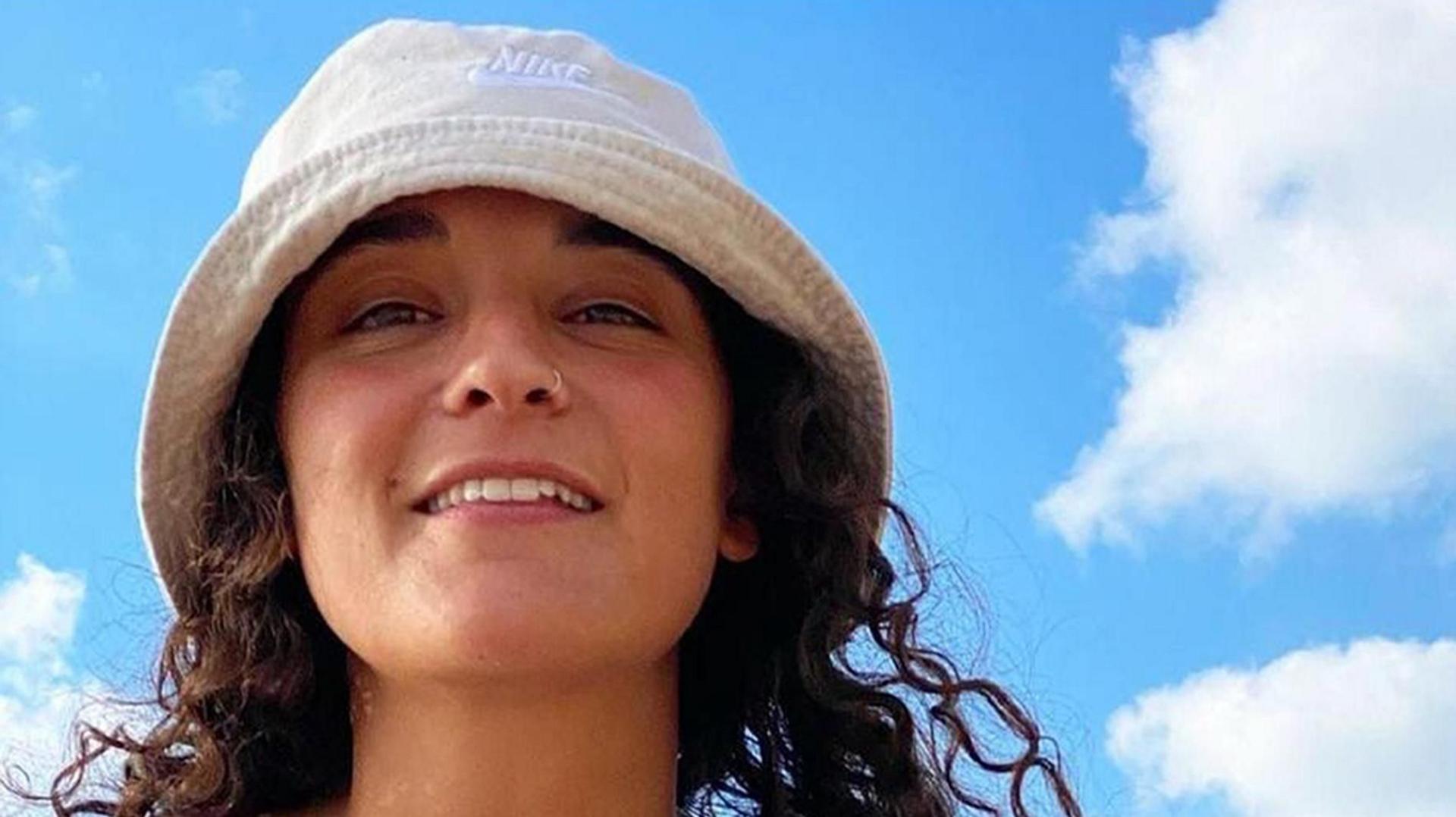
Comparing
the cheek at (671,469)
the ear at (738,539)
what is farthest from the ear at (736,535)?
the cheek at (671,469)

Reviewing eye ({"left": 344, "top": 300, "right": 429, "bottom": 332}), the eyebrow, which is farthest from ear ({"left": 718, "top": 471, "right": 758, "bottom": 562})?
eye ({"left": 344, "top": 300, "right": 429, "bottom": 332})

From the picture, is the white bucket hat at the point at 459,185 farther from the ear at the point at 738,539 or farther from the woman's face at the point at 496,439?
the ear at the point at 738,539

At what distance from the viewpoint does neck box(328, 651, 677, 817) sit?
355 cm

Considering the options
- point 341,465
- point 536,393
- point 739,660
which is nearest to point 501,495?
point 536,393

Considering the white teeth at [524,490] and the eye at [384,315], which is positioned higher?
the eye at [384,315]

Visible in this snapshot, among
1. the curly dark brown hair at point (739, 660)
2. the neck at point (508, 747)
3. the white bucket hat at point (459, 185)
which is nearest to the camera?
the white bucket hat at point (459, 185)

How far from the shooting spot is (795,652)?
408 cm

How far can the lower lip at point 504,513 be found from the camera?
10.9 feet

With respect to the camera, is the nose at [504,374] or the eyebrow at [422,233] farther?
the eyebrow at [422,233]

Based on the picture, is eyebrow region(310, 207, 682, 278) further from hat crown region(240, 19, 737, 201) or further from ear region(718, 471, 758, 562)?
ear region(718, 471, 758, 562)

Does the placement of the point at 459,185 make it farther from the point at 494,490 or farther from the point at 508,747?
the point at 508,747

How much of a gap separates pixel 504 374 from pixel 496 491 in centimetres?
17

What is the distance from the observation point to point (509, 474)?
132 inches

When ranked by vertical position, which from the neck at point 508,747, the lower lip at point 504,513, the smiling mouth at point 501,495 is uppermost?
the smiling mouth at point 501,495
